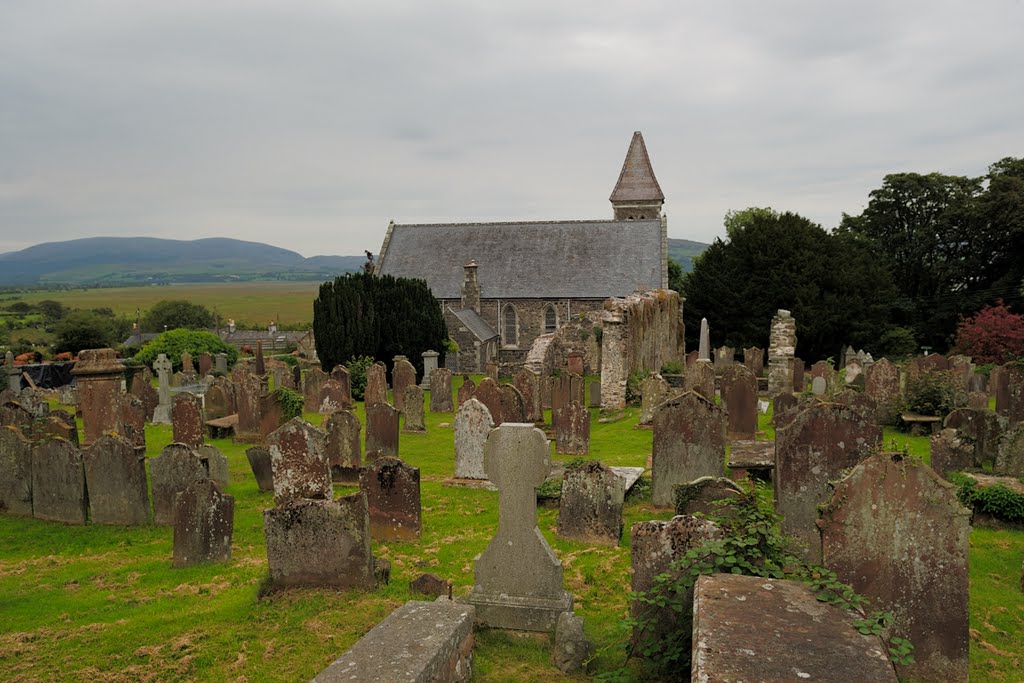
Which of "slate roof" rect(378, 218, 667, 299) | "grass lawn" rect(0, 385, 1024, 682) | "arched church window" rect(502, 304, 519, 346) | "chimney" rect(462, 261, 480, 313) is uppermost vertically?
"slate roof" rect(378, 218, 667, 299)

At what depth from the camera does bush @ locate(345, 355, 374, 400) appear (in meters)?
24.1

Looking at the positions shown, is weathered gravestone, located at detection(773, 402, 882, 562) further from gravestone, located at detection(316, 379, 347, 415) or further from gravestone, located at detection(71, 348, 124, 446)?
gravestone, located at detection(316, 379, 347, 415)

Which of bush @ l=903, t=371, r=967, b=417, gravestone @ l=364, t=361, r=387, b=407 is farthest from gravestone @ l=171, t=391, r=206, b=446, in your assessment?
bush @ l=903, t=371, r=967, b=417

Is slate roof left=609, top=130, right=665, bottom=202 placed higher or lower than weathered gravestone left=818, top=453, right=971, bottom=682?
higher

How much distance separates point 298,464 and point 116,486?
3.12 m

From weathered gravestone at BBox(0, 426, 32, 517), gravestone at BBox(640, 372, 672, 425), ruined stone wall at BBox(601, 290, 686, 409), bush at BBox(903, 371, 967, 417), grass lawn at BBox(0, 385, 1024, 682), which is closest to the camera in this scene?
grass lawn at BBox(0, 385, 1024, 682)

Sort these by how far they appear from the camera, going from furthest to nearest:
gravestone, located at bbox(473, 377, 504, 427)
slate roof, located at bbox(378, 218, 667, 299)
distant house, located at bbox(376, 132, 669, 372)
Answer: slate roof, located at bbox(378, 218, 667, 299), distant house, located at bbox(376, 132, 669, 372), gravestone, located at bbox(473, 377, 504, 427)

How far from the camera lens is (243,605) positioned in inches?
280

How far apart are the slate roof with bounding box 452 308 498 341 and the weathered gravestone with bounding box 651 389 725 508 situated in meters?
23.7

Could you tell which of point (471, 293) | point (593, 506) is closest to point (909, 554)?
point (593, 506)

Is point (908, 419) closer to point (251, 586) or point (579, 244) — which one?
point (251, 586)

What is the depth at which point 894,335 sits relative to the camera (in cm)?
3453

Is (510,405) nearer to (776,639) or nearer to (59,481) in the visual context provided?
(59,481)

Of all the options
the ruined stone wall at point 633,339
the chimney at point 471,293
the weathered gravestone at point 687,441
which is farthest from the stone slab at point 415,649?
the chimney at point 471,293
